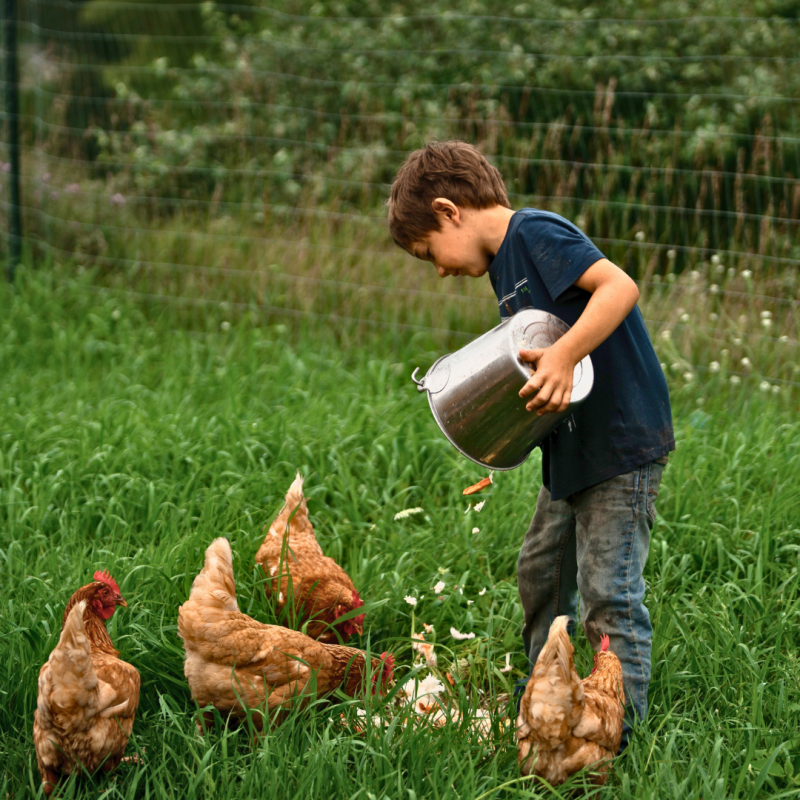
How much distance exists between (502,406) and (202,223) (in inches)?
166

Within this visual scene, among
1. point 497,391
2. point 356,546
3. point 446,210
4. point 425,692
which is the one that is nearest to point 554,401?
point 497,391

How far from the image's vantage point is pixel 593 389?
218cm

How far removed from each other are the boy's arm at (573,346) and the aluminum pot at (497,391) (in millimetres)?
63

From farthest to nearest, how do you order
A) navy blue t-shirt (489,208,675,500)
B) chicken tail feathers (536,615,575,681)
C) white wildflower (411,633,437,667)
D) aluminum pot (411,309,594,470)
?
1. white wildflower (411,633,437,667)
2. navy blue t-shirt (489,208,675,500)
3. aluminum pot (411,309,594,470)
4. chicken tail feathers (536,615,575,681)

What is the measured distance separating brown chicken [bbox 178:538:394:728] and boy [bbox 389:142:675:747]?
675 mm

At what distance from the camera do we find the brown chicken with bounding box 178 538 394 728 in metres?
2.19

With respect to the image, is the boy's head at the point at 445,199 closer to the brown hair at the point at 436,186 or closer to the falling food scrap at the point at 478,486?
the brown hair at the point at 436,186

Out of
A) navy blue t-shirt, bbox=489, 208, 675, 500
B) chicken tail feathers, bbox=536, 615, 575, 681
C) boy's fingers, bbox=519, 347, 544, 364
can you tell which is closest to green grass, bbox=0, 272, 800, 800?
chicken tail feathers, bbox=536, 615, 575, 681

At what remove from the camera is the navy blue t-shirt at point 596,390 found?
213 cm

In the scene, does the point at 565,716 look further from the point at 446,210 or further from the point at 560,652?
the point at 446,210

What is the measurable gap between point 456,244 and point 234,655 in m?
1.23

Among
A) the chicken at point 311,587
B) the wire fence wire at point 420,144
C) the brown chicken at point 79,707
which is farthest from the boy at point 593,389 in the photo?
the wire fence wire at point 420,144

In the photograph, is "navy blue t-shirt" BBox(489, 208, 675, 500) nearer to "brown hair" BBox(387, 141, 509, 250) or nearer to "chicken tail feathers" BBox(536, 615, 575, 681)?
"brown hair" BBox(387, 141, 509, 250)

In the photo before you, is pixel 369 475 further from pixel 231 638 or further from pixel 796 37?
pixel 796 37
